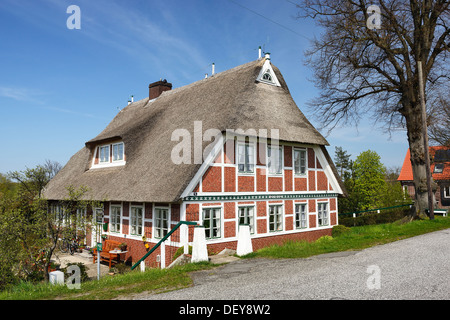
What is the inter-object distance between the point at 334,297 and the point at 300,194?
11.4 m

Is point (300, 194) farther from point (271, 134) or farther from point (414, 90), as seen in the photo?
point (414, 90)

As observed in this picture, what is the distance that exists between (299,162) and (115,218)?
9719mm

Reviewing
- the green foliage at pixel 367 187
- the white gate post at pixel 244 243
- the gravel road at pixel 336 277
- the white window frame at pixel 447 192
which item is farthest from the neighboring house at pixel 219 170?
the white window frame at pixel 447 192

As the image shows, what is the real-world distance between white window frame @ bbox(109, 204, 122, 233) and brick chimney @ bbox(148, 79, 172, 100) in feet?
33.5

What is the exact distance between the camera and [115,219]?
16.8 meters

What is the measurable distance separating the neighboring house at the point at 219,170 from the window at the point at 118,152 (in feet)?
0.21

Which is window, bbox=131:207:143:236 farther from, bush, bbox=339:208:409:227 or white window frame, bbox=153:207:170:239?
bush, bbox=339:208:409:227

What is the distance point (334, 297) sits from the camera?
19.6 ft

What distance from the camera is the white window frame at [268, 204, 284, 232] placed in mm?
15981

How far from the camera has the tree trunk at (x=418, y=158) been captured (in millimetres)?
16859

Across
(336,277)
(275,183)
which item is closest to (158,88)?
(275,183)

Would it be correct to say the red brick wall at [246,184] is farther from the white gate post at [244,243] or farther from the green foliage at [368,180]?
the green foliage at [368,180]

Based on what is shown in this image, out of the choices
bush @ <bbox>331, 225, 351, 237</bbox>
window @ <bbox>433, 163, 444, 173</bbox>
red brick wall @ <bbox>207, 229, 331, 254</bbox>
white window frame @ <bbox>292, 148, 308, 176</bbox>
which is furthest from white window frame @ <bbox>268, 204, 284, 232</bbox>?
window @ <bbox>433, 163, 444, 173</bbox>

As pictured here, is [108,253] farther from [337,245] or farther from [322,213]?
[322,213]
